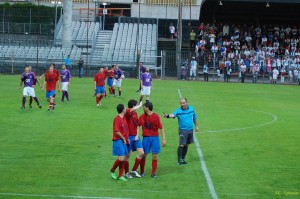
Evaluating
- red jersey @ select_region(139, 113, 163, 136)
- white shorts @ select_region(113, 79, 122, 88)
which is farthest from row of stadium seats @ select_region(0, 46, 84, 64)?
red jersey @ select_region(139, 113, 163, 136)

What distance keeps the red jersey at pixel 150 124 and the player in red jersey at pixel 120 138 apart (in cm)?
69

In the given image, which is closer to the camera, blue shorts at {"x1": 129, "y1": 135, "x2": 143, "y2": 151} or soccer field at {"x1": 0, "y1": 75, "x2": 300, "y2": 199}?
soccer field at {"x1": 0, "y1": 75, "x2": 300, "y2": 199}

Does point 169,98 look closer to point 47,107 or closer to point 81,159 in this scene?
point 47,107

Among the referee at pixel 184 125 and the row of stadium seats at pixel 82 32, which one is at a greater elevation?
the row of stadium seats at pixel 82 32

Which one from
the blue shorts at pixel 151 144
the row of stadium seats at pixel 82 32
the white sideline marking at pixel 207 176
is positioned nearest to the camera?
the white sideline marking at pixel 207 176

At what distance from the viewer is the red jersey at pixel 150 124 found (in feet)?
53.0

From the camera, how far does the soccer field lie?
14.7m

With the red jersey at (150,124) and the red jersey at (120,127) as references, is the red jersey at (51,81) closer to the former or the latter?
the red jersey at (150,124)

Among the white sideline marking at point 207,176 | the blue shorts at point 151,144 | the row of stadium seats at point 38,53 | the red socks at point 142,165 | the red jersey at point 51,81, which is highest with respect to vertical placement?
the row of stadium seats at point 38,53

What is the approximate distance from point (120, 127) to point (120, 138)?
254 mm

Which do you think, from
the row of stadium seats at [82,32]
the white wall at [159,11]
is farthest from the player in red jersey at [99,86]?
the white wall at [159,11]

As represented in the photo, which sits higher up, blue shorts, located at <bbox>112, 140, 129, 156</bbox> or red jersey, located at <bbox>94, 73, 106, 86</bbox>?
red jersey, located at <bbox>94, 73, 106, 86</bbox>

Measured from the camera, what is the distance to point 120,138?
15328 mm

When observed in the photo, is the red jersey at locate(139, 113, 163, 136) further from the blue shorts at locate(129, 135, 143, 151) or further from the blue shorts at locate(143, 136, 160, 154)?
the blue shorts at locate(129, 135, 143, 151)
